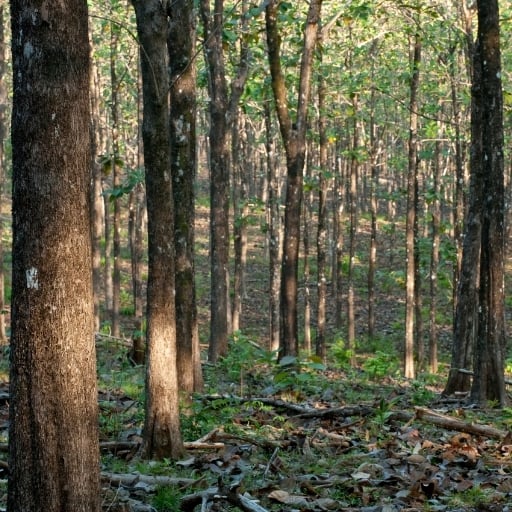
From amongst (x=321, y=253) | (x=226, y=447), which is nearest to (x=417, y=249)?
(x=321, y=253)

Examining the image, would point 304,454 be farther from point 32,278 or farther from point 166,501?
point 32,278

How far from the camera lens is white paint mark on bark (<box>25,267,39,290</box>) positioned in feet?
14.3

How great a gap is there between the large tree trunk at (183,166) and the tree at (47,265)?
16.3ft

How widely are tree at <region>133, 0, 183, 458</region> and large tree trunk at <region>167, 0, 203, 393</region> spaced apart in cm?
167

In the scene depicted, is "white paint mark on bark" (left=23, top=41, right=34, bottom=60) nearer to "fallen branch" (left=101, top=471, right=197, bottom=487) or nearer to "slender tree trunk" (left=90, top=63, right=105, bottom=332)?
"fallen branch" (left=101, top=471, right=197, bottom=487)

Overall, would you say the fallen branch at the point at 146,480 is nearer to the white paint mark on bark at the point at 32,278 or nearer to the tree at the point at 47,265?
the tree at the point at 47,265

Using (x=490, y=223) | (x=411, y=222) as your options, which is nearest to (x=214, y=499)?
(x=490, y=223)

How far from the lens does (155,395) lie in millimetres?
7676

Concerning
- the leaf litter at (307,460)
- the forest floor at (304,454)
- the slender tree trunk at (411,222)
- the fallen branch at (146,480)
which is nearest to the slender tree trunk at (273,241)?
the slender tree trunk at (411,222)

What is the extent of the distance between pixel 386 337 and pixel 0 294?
58.9 feet

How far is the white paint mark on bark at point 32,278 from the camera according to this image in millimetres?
4367

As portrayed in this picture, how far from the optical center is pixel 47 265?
14.3 ft

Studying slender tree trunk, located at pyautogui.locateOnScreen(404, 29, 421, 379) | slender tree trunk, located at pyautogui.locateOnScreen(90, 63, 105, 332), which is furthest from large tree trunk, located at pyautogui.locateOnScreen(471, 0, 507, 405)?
slender tree trunk, located at pyautogui.locateOnScreen(90, 63, 105, 332)

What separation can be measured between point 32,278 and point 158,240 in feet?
10.9
